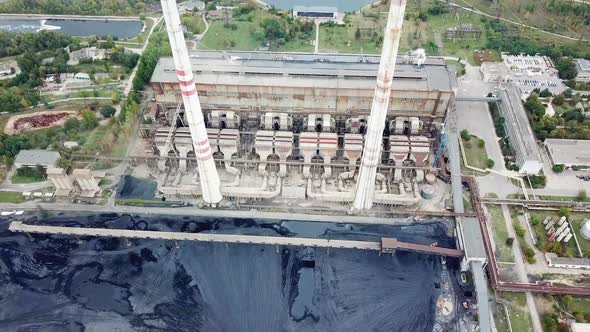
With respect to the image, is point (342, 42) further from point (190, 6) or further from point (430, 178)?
point (430, 178)

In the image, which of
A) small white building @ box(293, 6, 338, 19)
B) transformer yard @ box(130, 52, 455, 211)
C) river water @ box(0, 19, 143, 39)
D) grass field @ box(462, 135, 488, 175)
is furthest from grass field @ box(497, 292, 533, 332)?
river water @ box(0, 19, 143, 39)

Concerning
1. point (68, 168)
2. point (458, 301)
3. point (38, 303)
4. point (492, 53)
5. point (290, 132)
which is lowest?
point (38, 303)

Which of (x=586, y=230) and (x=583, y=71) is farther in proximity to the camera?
(x=583, y=71)

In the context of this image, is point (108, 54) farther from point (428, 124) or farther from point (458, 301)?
point (458, 301)

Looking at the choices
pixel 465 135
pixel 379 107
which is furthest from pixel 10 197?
pixel 465 135

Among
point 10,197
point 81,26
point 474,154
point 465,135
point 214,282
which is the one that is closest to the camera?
point 214,282

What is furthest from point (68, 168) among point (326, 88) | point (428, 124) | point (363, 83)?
point (428, 124)

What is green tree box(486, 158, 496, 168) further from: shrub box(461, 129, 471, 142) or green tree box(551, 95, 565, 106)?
green tree box(551, 95, 565, 106)

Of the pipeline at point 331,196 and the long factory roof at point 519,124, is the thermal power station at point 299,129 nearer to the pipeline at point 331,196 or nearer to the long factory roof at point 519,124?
the pipeline at point 331,196
